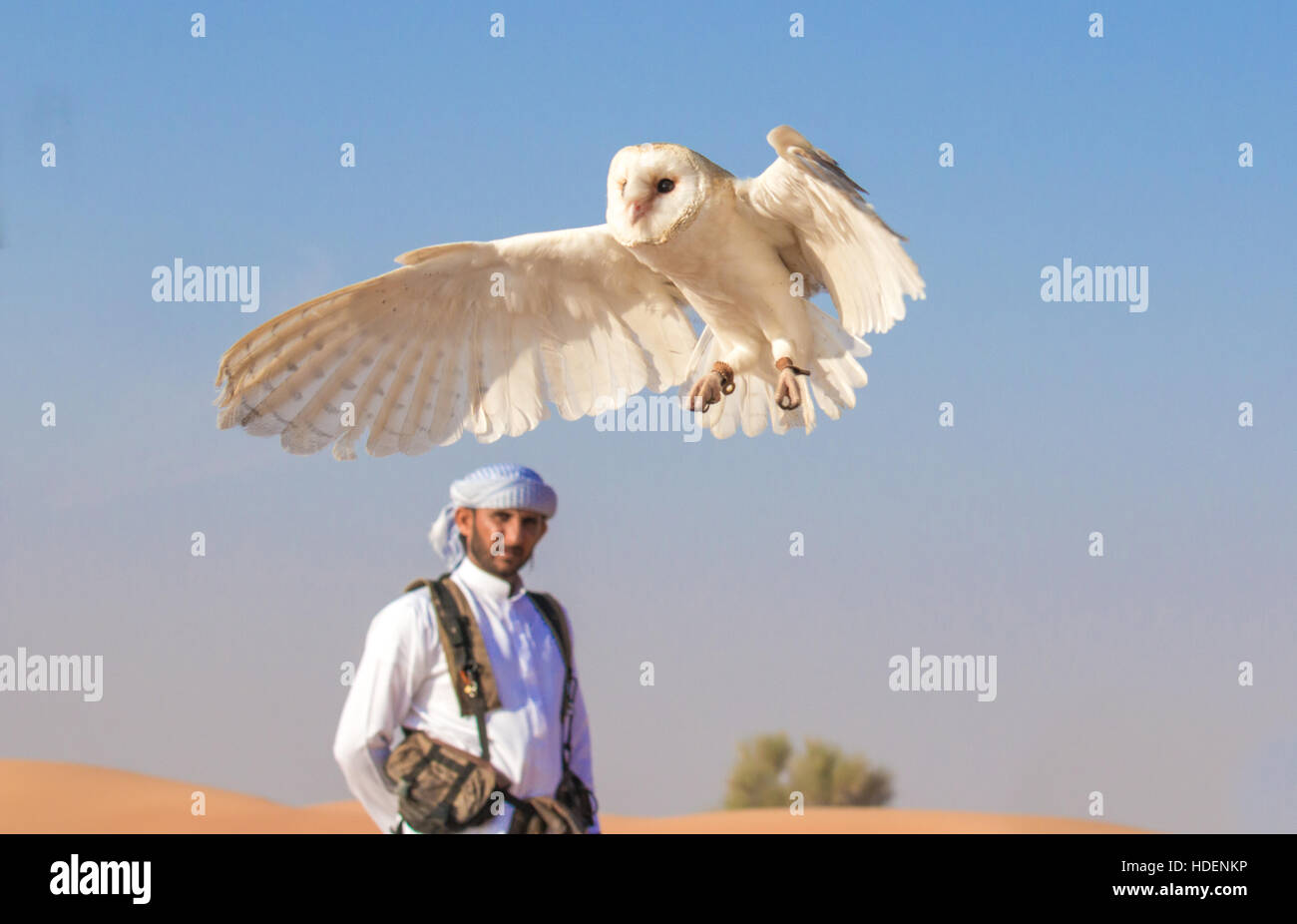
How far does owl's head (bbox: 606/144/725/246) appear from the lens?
18.6ft

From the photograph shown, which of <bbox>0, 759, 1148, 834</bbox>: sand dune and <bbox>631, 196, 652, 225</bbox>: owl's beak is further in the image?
<bbox>0, 759, 1148, 834</bbox>: sand dune

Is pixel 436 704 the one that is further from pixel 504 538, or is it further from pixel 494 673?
pixel 504 538

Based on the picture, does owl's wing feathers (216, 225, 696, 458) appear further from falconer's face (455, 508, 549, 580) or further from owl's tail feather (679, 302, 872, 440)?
falconer's face (455, 508, 549, 580)

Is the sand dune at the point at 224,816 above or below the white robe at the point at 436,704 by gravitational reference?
below

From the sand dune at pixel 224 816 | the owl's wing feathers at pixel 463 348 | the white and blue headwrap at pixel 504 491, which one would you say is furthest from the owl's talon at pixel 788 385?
the sand dune at pixel 224 816

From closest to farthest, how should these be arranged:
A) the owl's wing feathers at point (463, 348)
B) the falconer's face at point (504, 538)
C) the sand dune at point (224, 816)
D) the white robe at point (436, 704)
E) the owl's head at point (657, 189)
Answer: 1. the white robe at point (436, 704)
2. the falconer's face at point (504, 538)
3. the owl's head at point (657, 189)
4. the owl's wing feathers at point (463, 348)
5. the sand dune at point (224, 816)

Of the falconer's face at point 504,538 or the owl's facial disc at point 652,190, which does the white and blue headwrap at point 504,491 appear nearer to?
the falconer's face at point 504,538

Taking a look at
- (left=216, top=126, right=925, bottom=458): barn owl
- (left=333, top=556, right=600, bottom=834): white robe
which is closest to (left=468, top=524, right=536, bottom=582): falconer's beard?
(left=333, top=556, right=600, bottom=834): white robe

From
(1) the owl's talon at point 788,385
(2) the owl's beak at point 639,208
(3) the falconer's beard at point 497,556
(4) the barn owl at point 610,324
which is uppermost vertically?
(2) the owl's beak at point 639,208

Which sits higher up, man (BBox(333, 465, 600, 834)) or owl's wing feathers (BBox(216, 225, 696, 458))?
owl's wing feathers (BBox(216, 225, 696, 458))

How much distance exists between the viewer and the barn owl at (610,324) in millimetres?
5715

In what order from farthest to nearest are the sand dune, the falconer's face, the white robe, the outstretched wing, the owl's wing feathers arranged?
the sand dune
the owl's wing feathers
the outstretched wing
the falconer's face
the white robe

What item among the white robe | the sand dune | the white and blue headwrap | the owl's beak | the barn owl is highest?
the owl's beak

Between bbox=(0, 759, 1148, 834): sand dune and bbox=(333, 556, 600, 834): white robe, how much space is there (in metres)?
7.70
